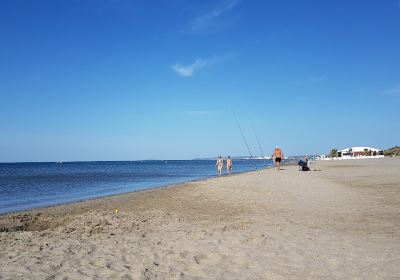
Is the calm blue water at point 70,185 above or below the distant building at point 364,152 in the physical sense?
below

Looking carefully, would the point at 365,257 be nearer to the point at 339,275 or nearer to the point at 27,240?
the point at 339,275

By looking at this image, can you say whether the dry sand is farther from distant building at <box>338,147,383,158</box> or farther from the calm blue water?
distant building at <box>338,147,383,158</box>

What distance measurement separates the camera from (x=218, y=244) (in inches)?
260

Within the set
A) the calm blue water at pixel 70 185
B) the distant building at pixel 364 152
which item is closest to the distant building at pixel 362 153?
the distant building at pixel 364 152

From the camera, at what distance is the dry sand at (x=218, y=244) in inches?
203

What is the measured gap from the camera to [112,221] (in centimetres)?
921

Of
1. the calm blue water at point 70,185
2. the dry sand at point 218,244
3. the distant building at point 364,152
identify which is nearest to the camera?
the dry sand at point 218,244

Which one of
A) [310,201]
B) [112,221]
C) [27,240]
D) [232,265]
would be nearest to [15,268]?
[27,240]

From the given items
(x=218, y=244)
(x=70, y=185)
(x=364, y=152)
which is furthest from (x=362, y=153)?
(x=218, y=244)

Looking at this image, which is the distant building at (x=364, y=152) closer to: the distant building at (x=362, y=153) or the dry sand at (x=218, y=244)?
the distant building at (x=362, y=153)

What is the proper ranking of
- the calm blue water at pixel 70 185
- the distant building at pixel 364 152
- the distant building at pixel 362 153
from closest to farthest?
the calm blue water at pixel 70 185 → the distant building at pixel 362 153 → the distant building at pixel 364 152

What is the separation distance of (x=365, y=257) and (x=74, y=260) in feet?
15.1

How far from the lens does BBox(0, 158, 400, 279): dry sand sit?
16.9 feet

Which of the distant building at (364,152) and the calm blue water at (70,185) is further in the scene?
the distant building at (364,152)
